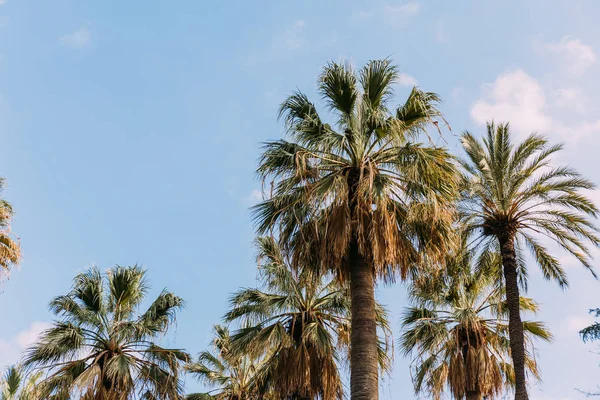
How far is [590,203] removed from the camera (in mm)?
21922

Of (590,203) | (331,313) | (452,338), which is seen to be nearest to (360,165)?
(331,313)

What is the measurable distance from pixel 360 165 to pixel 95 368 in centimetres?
990

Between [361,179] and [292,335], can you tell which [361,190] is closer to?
[361,179]

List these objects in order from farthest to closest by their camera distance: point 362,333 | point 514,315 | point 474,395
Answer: point 474,395 < point 514,315 < point 362,333

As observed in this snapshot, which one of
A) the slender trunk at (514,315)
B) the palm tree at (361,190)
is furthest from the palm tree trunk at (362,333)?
the slender trunk at (514,315)

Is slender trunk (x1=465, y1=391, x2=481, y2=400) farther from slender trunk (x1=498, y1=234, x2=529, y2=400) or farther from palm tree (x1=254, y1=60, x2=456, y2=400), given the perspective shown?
palm tree (x1=254, y1=60, x2=456, y2=400)

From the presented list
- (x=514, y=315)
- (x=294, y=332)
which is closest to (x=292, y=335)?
(x=294, y=332)

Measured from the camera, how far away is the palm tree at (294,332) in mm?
20125

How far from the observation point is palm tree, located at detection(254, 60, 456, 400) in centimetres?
1609

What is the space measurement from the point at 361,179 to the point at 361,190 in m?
0.39

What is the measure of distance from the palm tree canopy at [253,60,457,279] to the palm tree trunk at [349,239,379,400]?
0.33m

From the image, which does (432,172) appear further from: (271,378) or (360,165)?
(271,378)

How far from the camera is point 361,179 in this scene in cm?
1642

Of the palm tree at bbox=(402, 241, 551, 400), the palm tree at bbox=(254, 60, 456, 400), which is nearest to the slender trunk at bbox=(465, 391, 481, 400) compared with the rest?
the palm tree at bbox=(402, 241, 551, 400)
